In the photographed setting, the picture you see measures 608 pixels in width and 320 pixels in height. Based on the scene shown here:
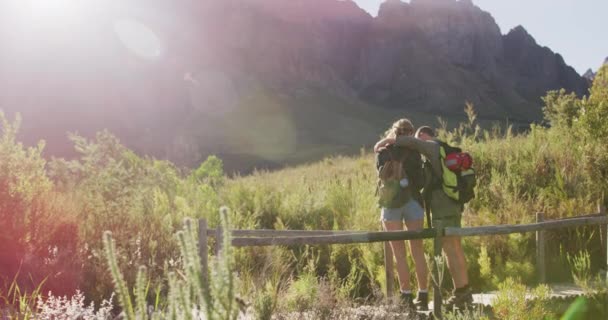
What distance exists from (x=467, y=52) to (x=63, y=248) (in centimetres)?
13432

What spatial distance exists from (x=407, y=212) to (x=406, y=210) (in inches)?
0.9

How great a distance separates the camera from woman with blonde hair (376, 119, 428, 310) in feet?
19.2

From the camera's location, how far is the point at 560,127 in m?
12.4

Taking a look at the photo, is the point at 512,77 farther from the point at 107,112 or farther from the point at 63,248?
the point at 63,248

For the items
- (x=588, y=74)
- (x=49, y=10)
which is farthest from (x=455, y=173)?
(x=588, y=74)

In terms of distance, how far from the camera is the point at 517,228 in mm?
6051

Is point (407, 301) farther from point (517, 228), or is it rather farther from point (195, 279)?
point (195, 279)

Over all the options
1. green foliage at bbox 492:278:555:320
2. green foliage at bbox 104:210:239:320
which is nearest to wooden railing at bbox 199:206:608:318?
green foliage at bbox 492:278:555:320

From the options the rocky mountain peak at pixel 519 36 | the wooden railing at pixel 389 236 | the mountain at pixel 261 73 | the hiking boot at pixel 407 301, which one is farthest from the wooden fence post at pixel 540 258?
the rocky mountain peak at pixel 519 36

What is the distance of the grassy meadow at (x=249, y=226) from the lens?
17.3 ft

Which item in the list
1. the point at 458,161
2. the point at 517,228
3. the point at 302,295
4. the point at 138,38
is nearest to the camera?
the point at 302,295

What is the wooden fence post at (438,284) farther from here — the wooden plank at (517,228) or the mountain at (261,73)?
the mountain at (261,73)

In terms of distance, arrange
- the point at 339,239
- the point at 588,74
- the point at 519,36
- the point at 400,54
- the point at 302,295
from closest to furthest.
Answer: the point at 339,239 < the point at 302,295 < the point at 400,54 < the point at 519,36 < the point at 588,74

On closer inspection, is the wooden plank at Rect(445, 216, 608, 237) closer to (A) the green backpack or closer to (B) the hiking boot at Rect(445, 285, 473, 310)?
(A) the green backpack
